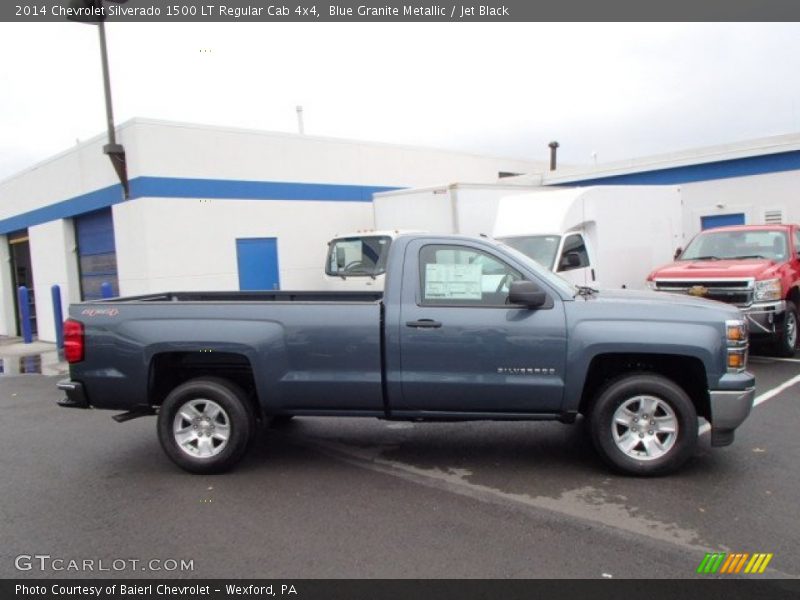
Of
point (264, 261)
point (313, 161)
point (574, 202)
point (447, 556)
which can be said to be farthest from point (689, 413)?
point (313, 161)

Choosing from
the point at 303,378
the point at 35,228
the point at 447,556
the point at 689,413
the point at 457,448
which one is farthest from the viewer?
the point at 35,228

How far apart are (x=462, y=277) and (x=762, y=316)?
19.2 feet

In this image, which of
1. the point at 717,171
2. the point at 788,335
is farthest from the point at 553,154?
the point at 788,335

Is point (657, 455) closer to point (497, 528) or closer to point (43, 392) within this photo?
point (497, 528)

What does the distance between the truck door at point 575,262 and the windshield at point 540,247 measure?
0.44 feet

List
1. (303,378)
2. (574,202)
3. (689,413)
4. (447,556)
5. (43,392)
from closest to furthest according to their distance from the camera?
(447,556) → (689,413) → (303,378) → (43,392) → (574,202)

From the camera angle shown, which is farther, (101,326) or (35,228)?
(35,228)

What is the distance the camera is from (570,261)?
11.2m

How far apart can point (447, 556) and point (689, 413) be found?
89.9 inches

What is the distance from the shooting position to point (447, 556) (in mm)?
3727

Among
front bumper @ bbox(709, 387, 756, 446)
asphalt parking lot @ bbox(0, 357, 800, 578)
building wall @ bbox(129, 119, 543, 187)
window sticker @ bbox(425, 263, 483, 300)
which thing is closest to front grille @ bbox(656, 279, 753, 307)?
asphalt parking lot @ bbox(0, 357, 800, 578)

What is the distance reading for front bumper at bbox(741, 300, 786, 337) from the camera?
29.0 feet

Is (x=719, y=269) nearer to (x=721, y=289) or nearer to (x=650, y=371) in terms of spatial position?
(x=721, y=289)

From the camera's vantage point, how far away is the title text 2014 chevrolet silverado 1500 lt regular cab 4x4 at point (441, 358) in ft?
15.9
